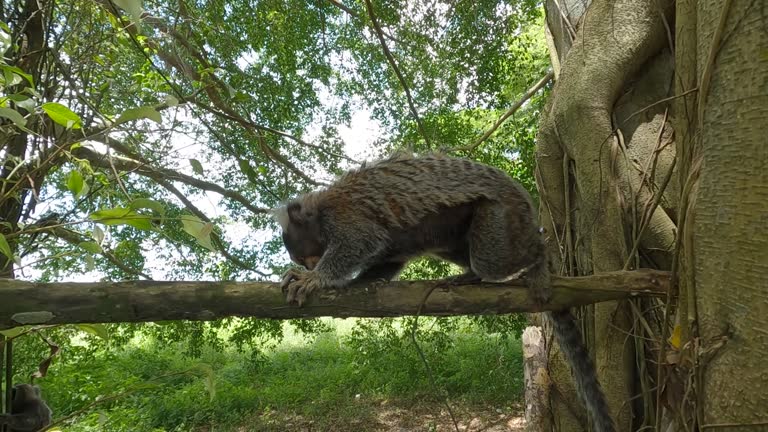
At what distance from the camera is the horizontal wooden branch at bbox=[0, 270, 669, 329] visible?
1.80 metres

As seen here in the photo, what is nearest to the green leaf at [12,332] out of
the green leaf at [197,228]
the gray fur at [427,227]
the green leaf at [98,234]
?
the green leaf at [98,234]

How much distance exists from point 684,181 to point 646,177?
1035 mm

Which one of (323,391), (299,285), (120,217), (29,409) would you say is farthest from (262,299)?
(323,391)

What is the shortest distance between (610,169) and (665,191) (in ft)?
1.09

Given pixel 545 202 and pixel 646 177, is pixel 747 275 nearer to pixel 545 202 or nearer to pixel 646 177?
pixel 646 177

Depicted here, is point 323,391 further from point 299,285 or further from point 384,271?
point 299,285

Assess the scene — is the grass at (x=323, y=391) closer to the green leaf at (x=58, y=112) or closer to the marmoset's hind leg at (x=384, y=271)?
the marmoset's hind leg at (x=384, y=271)

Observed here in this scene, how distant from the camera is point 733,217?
67.1 inches

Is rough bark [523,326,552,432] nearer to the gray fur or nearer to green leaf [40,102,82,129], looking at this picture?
the gray fur

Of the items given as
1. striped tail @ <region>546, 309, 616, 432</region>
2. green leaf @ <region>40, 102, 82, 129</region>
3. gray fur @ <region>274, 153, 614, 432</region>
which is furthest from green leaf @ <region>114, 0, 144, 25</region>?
striped tail @ <region>546, 309, 616, 432</region>

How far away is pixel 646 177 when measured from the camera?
3064 millimetres

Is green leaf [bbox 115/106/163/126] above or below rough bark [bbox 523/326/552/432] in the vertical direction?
above

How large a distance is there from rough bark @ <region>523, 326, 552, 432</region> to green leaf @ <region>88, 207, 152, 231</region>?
111 inches

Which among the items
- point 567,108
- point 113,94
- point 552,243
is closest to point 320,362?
point 113,94
